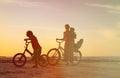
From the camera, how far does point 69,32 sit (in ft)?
60.8

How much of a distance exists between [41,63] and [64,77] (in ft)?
12.6

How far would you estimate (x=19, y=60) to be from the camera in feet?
54.9

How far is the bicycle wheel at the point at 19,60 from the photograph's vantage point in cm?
1656

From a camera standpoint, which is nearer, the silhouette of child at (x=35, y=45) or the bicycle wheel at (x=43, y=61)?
the silhouette of child at (x=35, y=45)

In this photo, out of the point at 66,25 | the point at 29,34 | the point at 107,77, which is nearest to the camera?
the point at 107,77

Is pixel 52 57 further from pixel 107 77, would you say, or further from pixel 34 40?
pixel 107 77

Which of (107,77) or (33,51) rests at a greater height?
(33,51)

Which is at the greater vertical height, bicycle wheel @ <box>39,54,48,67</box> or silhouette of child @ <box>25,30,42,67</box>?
silhouette of child @ <box>25,30,42,67</box>

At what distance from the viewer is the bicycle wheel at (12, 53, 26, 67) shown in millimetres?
16558

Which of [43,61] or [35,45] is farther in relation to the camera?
[43,61]

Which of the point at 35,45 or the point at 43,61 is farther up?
the point at 35,45

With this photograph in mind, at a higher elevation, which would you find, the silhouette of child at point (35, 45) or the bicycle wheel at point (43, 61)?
the silhouette of child at point (35, 45)

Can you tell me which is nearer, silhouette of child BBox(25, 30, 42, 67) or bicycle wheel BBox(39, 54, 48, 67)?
silhouette of child BBox(25, 30, 42, 67)

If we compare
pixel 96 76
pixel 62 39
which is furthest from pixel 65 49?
pixel 96 76
